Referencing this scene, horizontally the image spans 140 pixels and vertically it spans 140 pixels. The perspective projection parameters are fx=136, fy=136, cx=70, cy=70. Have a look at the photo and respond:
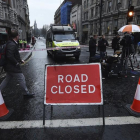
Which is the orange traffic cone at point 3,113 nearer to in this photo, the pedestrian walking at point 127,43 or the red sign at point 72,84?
the red sign at point 72,84

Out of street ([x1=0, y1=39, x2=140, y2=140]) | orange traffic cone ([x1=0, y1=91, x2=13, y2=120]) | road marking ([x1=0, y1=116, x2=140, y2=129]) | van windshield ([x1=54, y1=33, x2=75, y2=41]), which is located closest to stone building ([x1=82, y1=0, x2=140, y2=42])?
van windshield ([x1=54, y1=33, x2=75, y2=41])

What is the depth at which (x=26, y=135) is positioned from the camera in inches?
97.5

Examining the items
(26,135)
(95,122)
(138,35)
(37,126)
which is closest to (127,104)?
(95,122)

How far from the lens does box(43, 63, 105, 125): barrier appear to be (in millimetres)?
2707

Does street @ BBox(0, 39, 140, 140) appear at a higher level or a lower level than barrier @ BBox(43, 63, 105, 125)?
lower

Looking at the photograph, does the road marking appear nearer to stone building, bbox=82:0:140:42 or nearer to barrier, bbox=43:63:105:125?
barrier, bbox=43:63:105:125

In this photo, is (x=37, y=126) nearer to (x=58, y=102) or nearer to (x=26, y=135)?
(x=26, y=135)

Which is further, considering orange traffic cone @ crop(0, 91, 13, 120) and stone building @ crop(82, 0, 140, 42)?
stone building @ crop(82, 0, 140, 42)

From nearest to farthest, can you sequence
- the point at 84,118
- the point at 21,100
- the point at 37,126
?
the point at 37,126, the point at 84,118, the point at 21,100

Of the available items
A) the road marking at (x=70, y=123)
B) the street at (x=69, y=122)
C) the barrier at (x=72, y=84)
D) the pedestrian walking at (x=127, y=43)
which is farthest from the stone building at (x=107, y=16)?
the road marking at (x=70, y=123)

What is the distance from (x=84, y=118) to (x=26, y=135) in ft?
4.06

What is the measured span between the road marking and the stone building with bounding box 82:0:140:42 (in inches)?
→ 939

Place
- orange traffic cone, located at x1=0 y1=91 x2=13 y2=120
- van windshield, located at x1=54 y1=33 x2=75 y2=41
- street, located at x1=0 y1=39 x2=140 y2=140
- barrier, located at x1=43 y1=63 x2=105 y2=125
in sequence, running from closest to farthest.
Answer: street, located at x1=0 y1=39 x2=140 y2=140 < barrier, located at x1=43 y1=63 x2=105 y2=125 < orange traffic cone, located at x1=0 y1=91 x2=13 y2=120 < van windshield, located at x1=54 y1=33 x2=75 y2=41

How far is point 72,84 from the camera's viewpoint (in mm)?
2742
